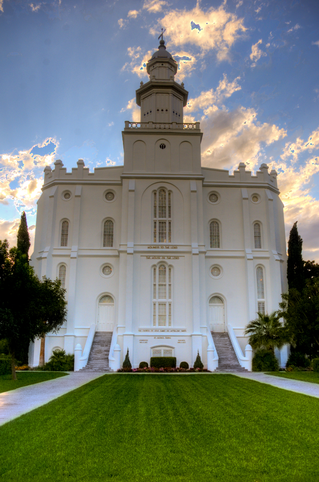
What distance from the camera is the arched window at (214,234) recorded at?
33.2m

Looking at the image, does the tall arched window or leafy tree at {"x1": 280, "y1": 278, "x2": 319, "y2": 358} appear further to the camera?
the tall arched window

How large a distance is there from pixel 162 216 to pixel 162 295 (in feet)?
21.2

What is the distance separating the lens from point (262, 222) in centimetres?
3388

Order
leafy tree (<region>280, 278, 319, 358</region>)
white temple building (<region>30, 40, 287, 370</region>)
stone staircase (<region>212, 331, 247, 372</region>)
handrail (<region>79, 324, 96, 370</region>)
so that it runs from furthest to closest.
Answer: white temple building (<region>30, 40, 287, 370</region>) < stone staircase (<region>212, 331, 247, 372</region>) < handrail (<region>79, 324, 96, 370</region>) < leafy tree (<region>280, 278, 319, 358</region>)

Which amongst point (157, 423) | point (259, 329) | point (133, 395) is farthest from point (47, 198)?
point (157, 423)

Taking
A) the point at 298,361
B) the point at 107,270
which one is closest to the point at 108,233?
the point at 107,270

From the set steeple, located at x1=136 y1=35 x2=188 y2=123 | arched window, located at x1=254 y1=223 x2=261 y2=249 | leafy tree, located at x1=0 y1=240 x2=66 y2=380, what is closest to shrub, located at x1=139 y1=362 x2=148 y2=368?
leafy tree, located at x1=0 y1=240 x2=66 y2=380

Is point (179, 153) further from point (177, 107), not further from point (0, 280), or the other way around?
point (0, 280)

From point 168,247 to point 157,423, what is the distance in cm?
2292

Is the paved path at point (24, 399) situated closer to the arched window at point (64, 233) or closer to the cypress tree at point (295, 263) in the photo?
the arched window at point (64, 233)

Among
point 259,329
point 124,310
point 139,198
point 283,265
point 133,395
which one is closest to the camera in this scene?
point 133,395

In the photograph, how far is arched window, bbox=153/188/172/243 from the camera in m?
31.8

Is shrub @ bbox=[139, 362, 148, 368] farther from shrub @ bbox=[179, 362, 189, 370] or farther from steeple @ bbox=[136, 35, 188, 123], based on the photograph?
steeple @ bbox=[136, 35, 188, 123]

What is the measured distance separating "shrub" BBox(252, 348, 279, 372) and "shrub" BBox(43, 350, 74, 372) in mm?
12471
